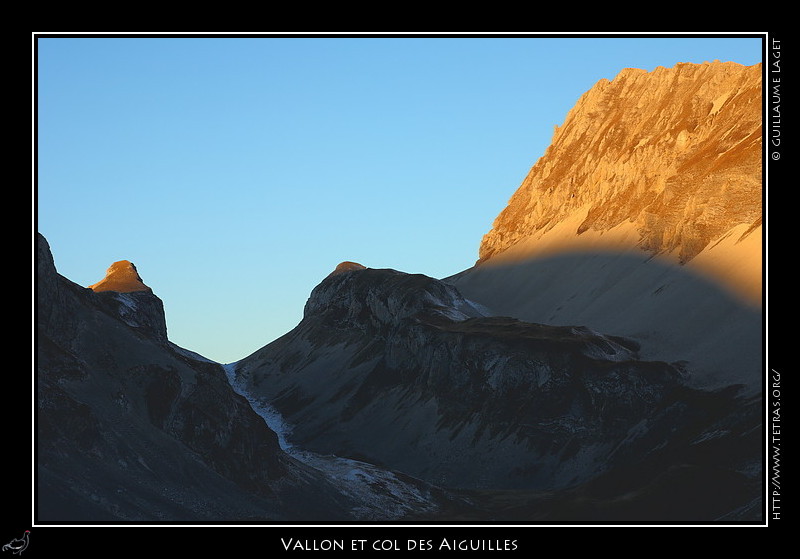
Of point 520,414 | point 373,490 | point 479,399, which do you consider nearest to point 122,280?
point 479,399

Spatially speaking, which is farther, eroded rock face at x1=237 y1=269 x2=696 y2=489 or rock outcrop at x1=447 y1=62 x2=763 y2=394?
rock outcrop at x1=447 y1=62 x2=763 y2=394
